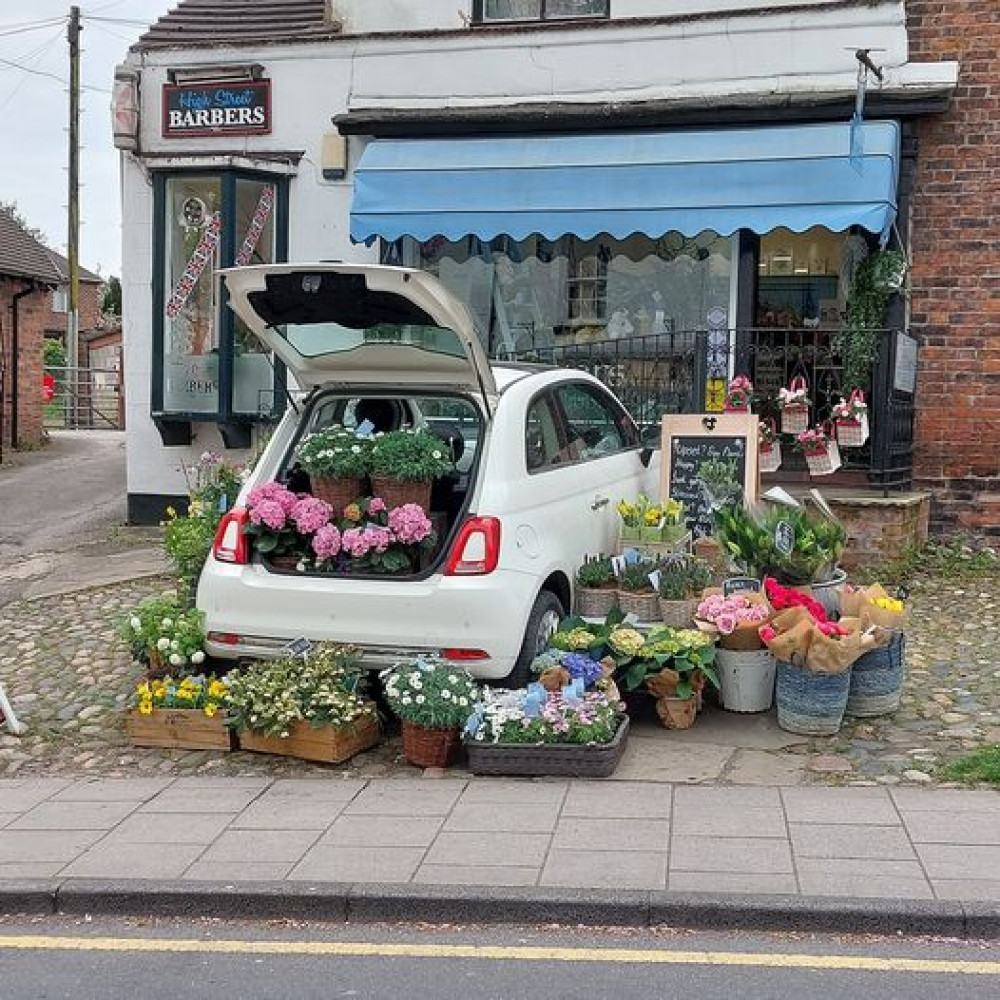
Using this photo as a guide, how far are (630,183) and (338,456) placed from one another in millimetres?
5157

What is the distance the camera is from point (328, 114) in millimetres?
11836

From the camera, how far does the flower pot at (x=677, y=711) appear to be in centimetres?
610

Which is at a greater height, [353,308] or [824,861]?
[353,308]

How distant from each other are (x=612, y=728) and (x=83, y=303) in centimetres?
5406

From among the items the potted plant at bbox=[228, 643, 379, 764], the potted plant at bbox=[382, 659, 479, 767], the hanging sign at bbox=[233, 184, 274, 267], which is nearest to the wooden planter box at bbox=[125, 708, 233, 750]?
the potted plant at bbox=[228, 643, 379, 764]

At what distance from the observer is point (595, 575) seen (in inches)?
269

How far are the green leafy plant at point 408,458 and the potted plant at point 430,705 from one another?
95 centimetres

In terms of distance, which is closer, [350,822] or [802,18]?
[350,822]

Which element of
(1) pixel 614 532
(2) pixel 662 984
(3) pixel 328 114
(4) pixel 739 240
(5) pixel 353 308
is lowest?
(2) pixel 662 984

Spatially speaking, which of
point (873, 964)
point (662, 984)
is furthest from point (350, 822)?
point (873, 964)

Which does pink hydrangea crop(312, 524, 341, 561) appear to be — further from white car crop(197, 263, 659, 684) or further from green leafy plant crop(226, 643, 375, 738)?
green leafy plant crop(226, 643, 375, 738)

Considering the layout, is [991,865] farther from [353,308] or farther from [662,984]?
[353,308]

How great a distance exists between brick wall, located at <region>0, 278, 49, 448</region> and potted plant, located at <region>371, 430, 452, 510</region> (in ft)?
55.7

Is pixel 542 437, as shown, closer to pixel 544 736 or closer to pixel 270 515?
pixel 270 515
